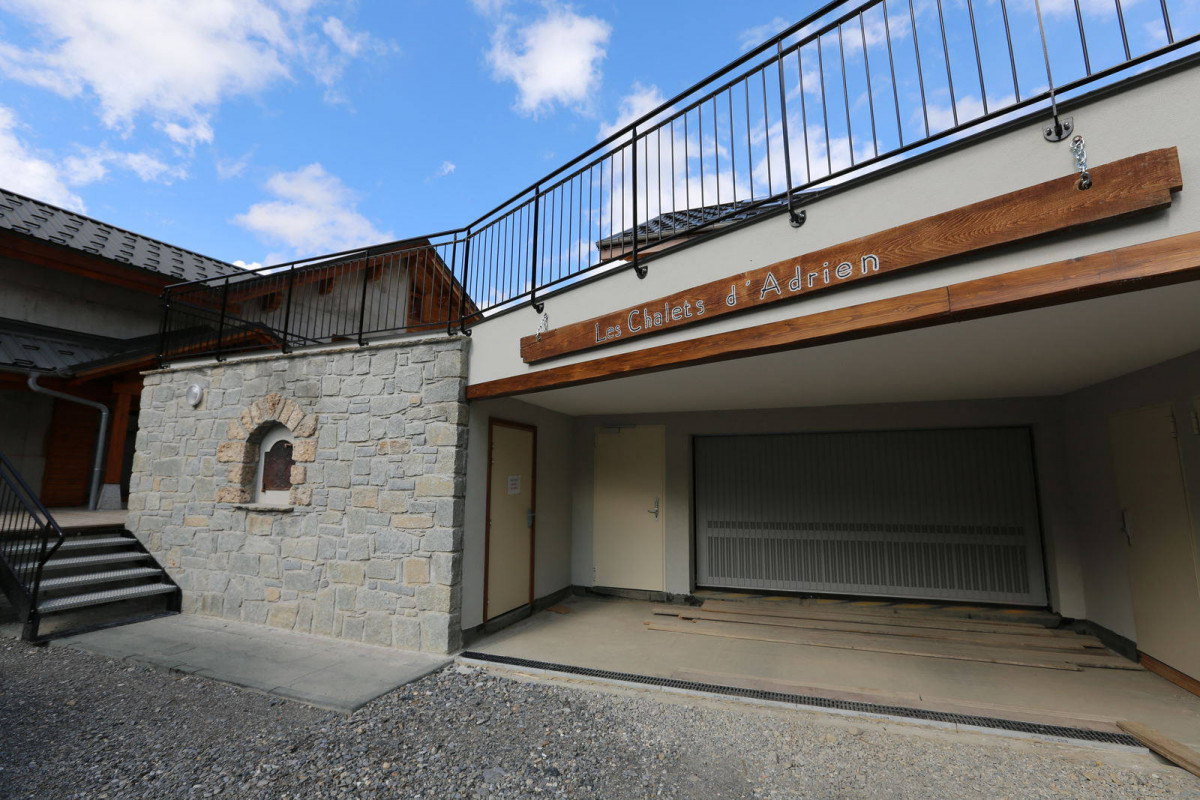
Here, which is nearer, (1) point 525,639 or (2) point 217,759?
(2) point 217,759

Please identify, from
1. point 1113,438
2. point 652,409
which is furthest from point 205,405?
point 1113,438

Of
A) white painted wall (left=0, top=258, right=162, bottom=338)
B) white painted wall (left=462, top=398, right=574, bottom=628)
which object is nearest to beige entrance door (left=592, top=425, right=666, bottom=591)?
white painted wall (left=462, top=398, right=574, bottom=628)

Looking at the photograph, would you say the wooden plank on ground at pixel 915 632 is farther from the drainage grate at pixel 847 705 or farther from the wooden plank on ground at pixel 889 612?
the drainage grate at pixel 847 705

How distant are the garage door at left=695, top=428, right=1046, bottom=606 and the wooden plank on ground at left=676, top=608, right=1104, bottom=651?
731mm

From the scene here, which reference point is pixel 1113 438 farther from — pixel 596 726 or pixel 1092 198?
pixel 596 726

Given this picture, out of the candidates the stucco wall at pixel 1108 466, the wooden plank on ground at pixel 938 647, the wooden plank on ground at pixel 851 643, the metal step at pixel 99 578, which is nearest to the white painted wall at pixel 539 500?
the wooden plank on ground at pixel 851 643

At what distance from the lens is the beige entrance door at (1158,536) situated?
345 cm

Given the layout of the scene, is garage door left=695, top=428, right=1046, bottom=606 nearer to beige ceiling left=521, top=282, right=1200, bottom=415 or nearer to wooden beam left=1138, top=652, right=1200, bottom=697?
beige ceiling left=521, top=282, right=1200, bottom=415

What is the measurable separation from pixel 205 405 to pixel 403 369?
2.86 m

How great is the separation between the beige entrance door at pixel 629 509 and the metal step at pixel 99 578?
4825mm

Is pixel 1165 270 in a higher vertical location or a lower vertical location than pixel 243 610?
higher

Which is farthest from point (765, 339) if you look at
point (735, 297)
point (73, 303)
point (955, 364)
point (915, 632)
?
point (73, 303)

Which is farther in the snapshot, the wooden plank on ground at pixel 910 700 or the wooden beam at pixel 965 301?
the wooden plank on ground at pixel 910 700

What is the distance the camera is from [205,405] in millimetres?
5918
